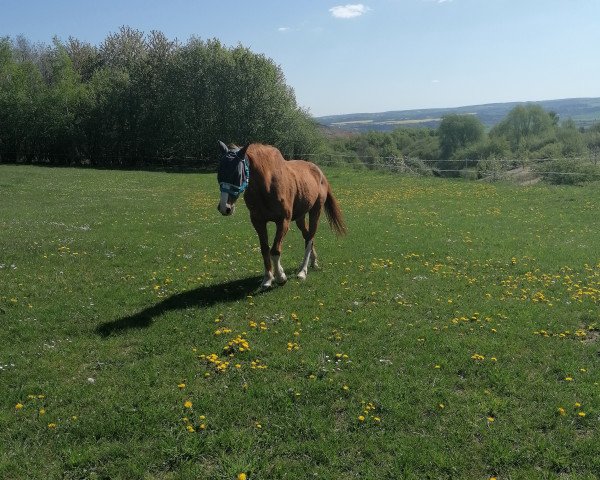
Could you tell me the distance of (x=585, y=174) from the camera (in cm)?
3241

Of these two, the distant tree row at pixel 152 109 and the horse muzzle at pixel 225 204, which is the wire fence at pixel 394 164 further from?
the horse muzzle at pixel 225 204

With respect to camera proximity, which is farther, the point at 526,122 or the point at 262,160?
the point at 526,122

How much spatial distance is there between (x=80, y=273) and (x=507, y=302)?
9359 mm

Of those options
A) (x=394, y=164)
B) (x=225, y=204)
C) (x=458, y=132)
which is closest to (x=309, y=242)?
(x=225, y=204)

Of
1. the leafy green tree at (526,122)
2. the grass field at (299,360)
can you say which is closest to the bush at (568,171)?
the grass field at (299,360)

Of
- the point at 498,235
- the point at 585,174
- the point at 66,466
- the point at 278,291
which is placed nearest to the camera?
the point at 66,466

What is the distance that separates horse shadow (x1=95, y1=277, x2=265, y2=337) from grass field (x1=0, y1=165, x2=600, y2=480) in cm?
6

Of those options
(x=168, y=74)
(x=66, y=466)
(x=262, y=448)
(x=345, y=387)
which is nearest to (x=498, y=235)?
(x=345, y=387)

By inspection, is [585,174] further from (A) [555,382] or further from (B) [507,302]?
(A) [555,382]

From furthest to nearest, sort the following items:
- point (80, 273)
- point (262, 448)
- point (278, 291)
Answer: point (80, 273) < point (278, 291) < point (262, 448)

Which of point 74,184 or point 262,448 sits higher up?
point 74,184

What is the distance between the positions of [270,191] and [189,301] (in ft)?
8.93

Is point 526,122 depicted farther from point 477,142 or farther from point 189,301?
point 189,301

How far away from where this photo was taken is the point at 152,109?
2135 inches
